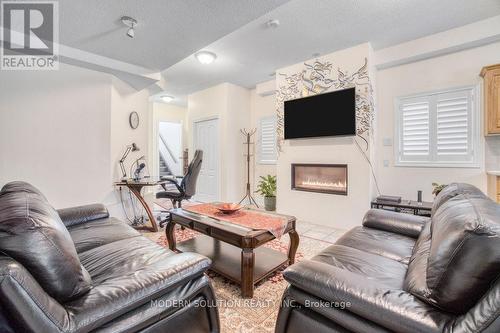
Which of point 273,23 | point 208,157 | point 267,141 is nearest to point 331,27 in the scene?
point 273,23

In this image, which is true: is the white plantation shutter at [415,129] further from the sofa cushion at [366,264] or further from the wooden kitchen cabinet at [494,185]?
the sofa cushion at [366,264]

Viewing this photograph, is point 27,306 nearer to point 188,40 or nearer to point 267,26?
point 188,40

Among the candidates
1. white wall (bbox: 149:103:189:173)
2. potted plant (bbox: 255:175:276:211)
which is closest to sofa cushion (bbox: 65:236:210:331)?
potted plant (bbox: 255:175:276:211)

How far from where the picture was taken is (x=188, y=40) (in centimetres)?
271

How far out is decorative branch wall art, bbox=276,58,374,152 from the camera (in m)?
3.50

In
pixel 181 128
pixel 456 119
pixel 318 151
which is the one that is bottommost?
pixel 318 151

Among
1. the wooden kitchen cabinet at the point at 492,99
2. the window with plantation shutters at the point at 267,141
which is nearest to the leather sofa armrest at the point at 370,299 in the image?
the wooden kitchen cabinet at the point at 492,99

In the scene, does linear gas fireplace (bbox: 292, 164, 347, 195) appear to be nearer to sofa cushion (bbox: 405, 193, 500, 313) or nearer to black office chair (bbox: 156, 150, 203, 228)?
black office chair (bbox: 156, 150, 203, 228)

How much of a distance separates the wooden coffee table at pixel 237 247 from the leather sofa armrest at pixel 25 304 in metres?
1.19

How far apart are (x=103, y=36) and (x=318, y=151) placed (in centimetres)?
333

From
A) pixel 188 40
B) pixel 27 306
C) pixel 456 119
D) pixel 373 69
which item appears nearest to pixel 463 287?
pixel 27 306

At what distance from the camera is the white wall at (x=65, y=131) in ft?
10.0

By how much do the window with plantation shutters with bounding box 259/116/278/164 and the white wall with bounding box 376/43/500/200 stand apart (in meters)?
2.14

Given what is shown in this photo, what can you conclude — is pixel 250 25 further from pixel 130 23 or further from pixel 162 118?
pixel 162 118
